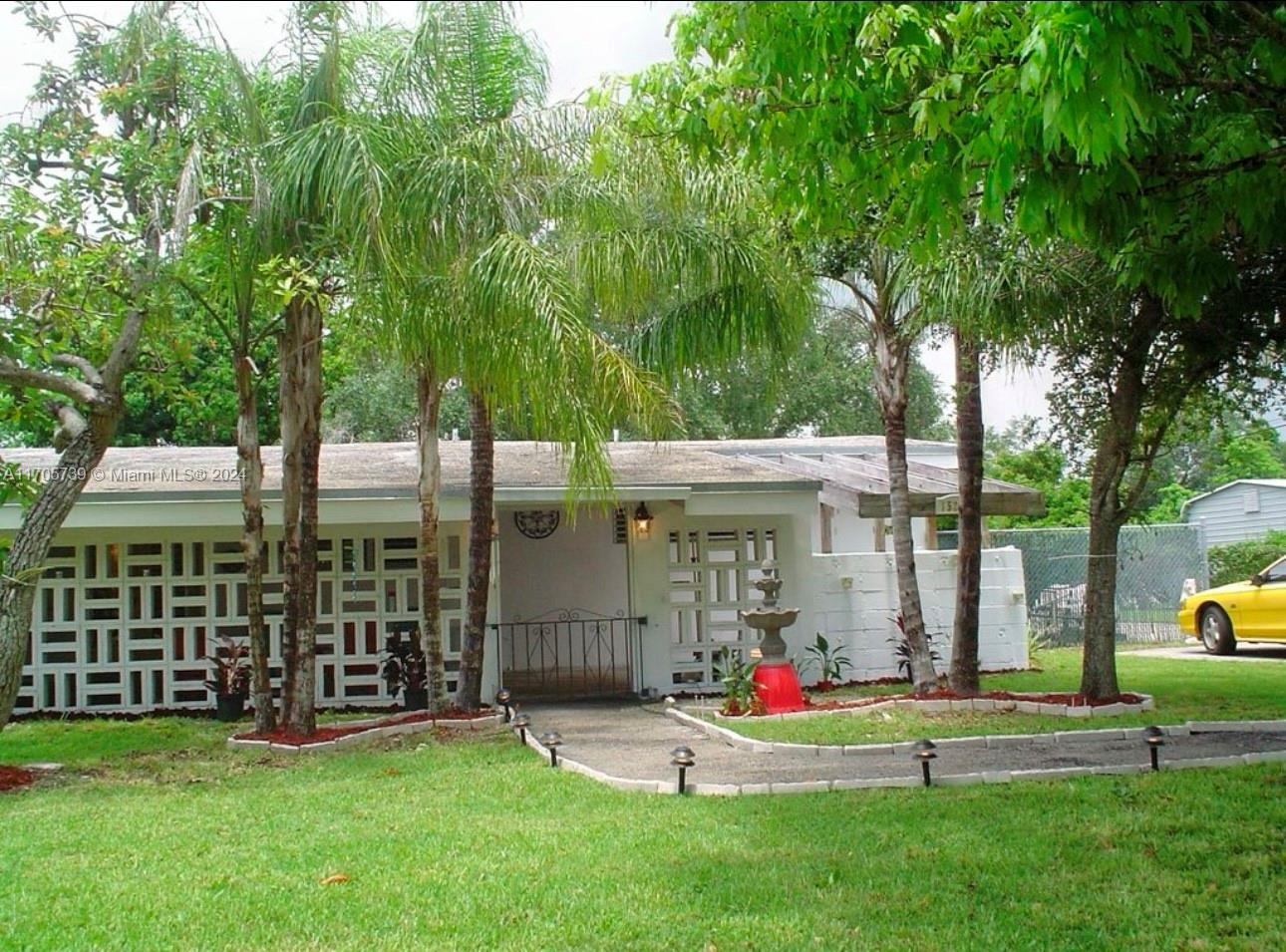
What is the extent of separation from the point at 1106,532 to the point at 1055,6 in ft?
25.8

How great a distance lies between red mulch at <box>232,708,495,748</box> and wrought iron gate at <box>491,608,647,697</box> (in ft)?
9.03

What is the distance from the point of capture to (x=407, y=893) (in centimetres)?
547

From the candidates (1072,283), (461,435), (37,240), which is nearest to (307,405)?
(37,240)

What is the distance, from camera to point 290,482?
10.6m

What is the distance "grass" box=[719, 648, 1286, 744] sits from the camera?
9805 millimetres

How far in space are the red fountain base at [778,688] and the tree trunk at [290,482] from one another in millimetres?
4354

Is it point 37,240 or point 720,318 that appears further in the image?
point 720,318

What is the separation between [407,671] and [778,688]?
14.2ft

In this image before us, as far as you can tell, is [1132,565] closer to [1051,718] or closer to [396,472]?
[1051,718]

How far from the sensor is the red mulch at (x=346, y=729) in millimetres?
10445

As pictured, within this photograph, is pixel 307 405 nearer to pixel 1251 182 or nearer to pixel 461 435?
pixel 1251 182

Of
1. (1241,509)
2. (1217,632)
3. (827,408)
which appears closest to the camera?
(1217,632)

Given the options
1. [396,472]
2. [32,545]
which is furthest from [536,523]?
[32,545]

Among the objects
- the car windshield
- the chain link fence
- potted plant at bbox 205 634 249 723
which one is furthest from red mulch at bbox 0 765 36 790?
the chain link fence
